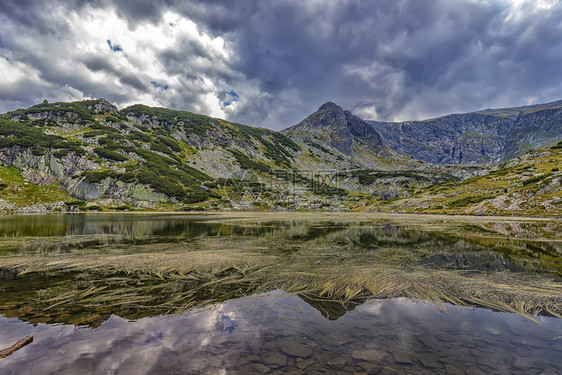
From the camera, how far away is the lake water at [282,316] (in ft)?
22.2

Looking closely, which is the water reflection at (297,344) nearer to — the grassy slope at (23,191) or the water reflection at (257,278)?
the water reflection at (257,278)

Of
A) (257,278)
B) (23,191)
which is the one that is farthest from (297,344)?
(23,191)

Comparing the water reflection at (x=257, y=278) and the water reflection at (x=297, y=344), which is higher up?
the water reflection at (x=297, y=344)

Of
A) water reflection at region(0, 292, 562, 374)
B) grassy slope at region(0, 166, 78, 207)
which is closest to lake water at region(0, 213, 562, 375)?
water reflection at region(0, 292, 562, 374)

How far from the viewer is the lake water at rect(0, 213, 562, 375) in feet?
22.2

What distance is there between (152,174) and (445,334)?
6503 inches

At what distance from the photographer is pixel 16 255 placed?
21.0 meters

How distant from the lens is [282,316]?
980cm

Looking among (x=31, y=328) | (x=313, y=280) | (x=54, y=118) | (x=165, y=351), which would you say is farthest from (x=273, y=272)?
(x=54, y=118)

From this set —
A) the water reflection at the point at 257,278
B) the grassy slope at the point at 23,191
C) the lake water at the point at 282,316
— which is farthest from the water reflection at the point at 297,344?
the grassy slope at the point at 23,191

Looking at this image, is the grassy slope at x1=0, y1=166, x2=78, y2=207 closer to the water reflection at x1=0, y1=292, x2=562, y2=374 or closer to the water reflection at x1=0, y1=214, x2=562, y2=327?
the water reflection at x1=0, y1=214, x2=562, y2=327

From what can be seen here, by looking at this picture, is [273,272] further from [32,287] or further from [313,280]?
[32,287]

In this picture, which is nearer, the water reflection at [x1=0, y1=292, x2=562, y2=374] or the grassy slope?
the water reflection at [x1=0, y1=292, x2=562, y2=374]

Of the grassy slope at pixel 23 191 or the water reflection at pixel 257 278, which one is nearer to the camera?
the water reflection at pixel 257 278
